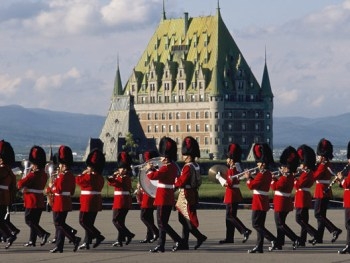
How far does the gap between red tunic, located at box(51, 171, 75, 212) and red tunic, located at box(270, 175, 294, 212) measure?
380 cm

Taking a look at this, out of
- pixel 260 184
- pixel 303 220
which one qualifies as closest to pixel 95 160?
pixel 260 184

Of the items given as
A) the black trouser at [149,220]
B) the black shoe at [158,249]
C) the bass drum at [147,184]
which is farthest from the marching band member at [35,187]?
the black shoe at [158,249]

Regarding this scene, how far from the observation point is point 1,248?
2736 cm

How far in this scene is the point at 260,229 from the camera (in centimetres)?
2639

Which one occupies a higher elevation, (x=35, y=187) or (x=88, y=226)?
(x=35, y=187)

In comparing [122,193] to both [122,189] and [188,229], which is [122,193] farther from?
[188,229]

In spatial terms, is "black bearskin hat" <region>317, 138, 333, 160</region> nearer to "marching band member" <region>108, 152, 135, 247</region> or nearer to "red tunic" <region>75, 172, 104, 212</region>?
"marching band member" <region>108, 152, 135, 247</region>

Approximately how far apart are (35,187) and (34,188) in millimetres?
27

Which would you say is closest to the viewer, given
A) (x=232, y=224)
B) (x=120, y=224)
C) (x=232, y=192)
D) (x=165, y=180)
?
(x=165, y=180)

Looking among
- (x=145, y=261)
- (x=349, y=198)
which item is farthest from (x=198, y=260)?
(x=349, y=198)

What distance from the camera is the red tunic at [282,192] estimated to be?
89.7ft

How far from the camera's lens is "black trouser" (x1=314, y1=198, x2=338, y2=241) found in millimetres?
28547

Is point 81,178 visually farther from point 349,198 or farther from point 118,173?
point 349,198

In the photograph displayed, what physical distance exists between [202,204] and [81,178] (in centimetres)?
2143
